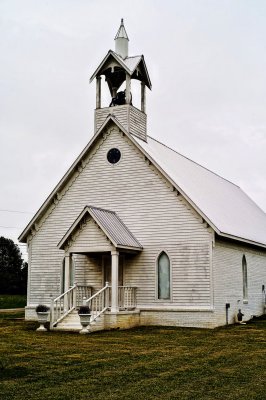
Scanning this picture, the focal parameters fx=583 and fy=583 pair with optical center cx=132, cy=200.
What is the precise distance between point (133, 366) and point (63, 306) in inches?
504

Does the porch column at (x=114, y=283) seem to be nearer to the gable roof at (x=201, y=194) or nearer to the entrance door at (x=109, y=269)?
the entrance door at (x=109, y=269)

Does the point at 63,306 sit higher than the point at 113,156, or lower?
lower

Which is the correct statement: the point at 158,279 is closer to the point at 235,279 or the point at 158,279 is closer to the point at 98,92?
the point at 235,279

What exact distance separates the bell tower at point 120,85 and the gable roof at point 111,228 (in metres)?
4.77

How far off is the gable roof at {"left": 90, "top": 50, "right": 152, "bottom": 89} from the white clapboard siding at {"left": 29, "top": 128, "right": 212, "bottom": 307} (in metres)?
3.61

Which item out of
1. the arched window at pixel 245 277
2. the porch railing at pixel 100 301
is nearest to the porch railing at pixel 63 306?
the porch railing at pixel 100 301

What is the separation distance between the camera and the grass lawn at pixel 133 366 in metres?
11.0

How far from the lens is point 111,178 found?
95.3 feet

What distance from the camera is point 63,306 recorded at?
26.4 meters

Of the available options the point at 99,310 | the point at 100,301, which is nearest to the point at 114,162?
the point at 100,301

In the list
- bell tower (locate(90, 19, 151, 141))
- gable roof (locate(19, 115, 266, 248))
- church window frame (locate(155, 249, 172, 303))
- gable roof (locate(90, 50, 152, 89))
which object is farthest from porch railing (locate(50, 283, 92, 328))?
gable roof (locate(90, 50, 152, 89))

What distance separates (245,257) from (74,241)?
32.3 feet

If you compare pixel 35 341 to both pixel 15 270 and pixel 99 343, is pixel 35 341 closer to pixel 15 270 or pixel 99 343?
pixel 99 343

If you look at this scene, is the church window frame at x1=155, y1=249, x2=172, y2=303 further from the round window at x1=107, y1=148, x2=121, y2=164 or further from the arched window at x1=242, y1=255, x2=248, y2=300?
the arched window at x1=242, y1=255, x2=248, y2=300
